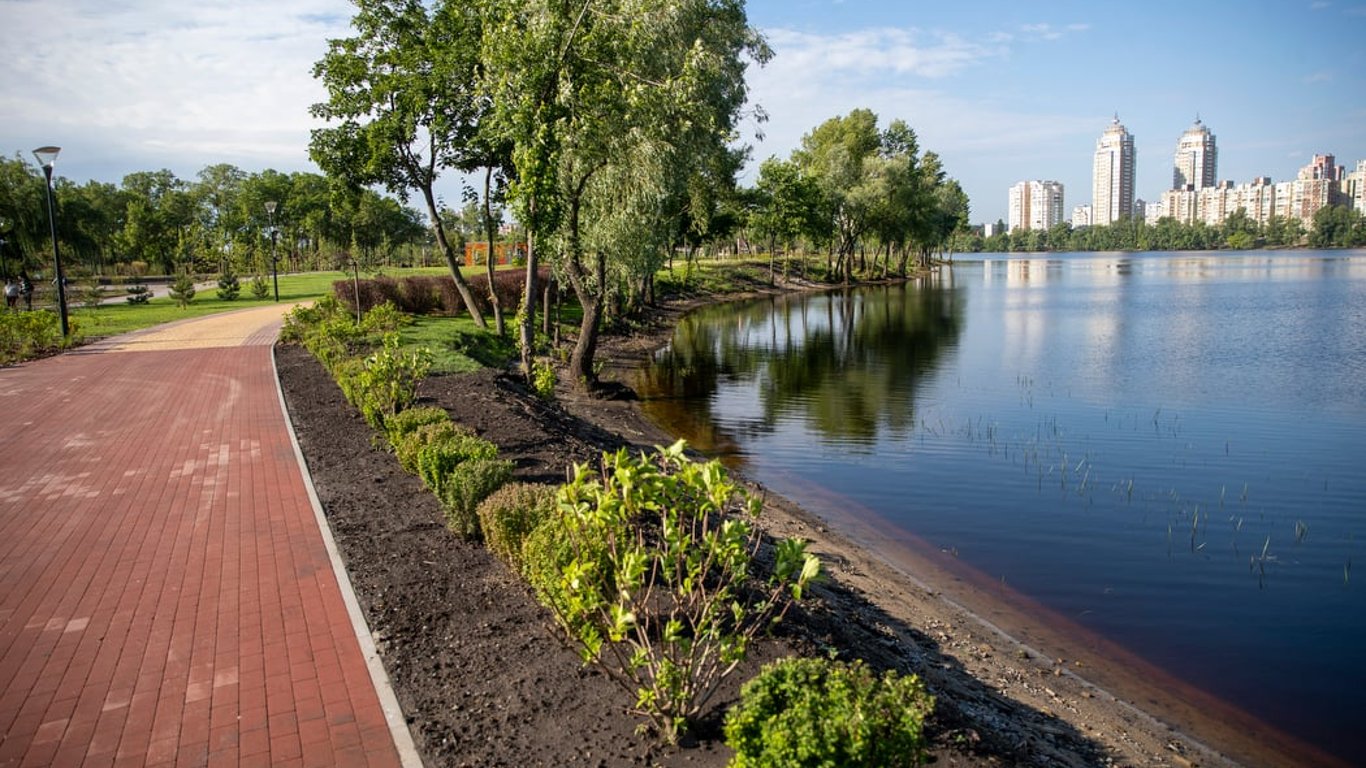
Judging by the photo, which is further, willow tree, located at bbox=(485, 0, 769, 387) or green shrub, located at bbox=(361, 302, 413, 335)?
green shrub, located at bbox=(361, 302, 413, 335)

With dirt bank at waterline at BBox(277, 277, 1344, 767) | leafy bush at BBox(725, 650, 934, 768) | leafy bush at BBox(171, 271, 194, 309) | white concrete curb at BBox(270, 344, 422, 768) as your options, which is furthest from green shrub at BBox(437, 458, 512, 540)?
leafy bush at BBox(171, 271, 194, 309)

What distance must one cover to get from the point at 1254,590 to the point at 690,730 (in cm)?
791

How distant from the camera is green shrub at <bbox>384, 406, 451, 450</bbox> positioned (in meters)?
10.4

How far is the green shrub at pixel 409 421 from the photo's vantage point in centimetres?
1037

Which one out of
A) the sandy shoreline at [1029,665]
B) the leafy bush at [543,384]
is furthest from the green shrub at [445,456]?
the leafy bush at [543,384]

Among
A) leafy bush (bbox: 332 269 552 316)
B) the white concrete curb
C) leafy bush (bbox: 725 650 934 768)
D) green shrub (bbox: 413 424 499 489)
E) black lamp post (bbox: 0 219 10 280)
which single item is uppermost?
black lamp post (bbox: 0 219 10 280)

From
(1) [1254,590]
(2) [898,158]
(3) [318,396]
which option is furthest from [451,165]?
(2) [898,158]

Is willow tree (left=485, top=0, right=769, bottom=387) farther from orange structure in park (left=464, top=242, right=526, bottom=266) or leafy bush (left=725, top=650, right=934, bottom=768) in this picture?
orange structure in park (left=464, top=242, right=526, bottom=266)

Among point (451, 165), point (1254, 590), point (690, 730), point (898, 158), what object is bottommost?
point (1254, 590)

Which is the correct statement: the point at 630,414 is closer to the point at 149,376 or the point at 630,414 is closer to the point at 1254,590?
the point at 149,376

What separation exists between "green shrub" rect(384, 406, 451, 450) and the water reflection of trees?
641 centimetres

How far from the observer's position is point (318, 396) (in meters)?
15.0

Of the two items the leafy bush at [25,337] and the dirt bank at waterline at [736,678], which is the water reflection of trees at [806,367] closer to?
the dirt bank at waterline at [736,678]

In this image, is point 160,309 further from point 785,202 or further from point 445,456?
point 785,202
